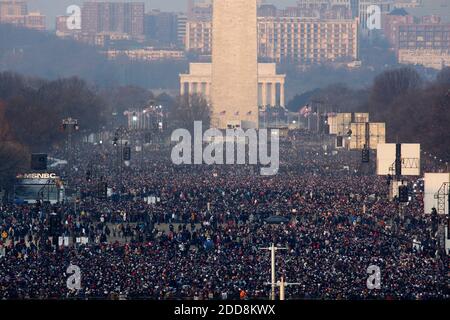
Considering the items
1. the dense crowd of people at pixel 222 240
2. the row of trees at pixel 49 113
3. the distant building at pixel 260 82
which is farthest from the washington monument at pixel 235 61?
the dense crowd of people at pixel 222 240

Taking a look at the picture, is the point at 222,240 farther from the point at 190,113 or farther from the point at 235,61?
the point at 190,113

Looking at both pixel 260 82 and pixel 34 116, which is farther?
pixel 260 82

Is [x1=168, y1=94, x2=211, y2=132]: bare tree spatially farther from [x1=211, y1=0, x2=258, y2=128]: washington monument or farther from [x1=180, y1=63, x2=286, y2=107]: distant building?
[x1=180, y1=63, x2=286, y2=107]: distant building

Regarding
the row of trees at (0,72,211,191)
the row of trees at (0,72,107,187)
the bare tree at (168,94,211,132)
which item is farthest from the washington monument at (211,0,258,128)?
the row of trees at (0,72,107,187)

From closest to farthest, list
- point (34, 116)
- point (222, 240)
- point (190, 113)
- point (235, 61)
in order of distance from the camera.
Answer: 1. point (222, 240)
2. point (34, 116)
3. point (235, 61)
4. point (190, 113)

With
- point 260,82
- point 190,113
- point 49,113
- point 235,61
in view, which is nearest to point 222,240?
point 49,113

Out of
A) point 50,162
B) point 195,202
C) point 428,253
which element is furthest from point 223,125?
point 428,253

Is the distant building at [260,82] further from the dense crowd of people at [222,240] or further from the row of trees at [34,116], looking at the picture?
the dense crowd of people at [222,240]
